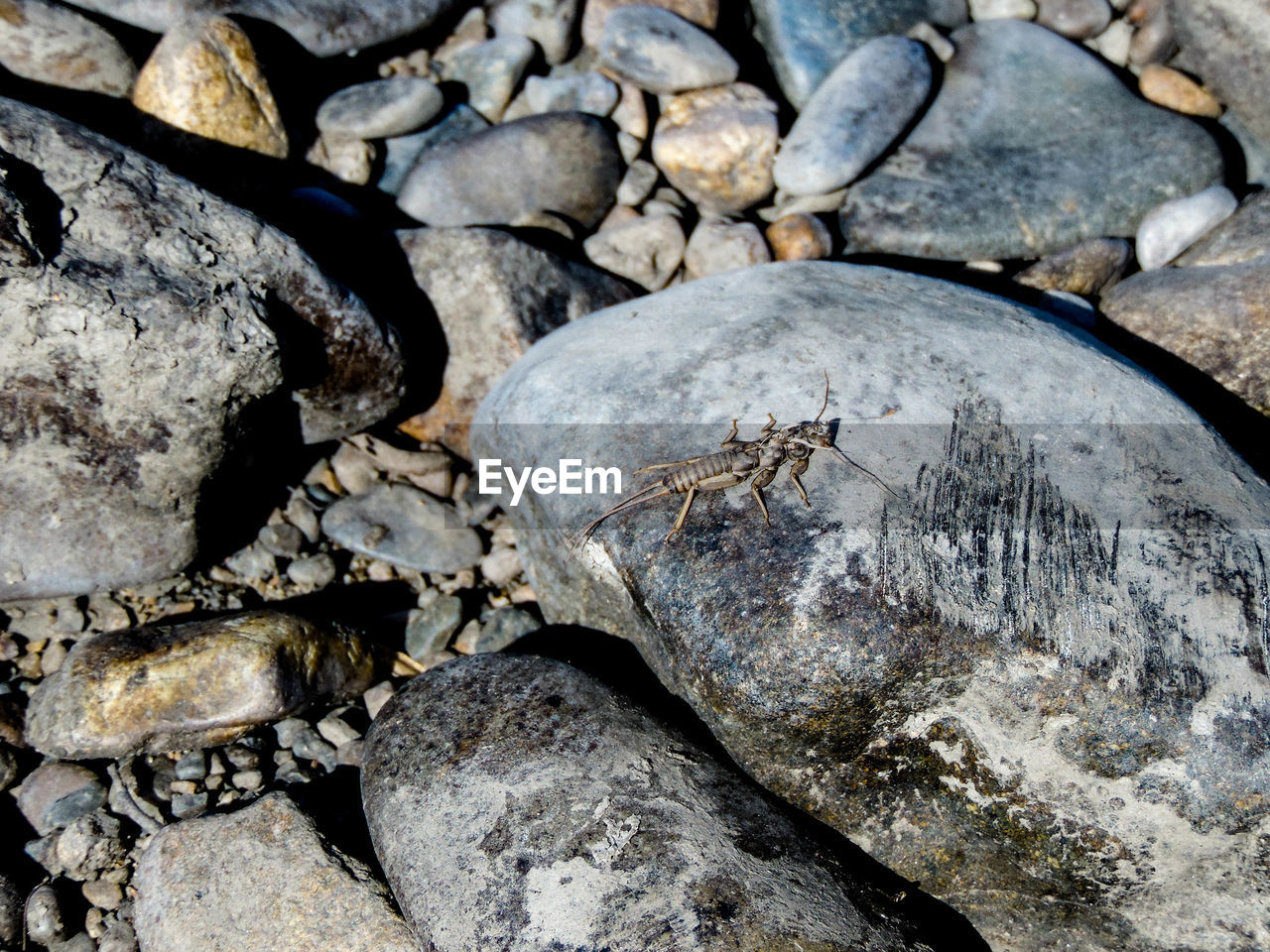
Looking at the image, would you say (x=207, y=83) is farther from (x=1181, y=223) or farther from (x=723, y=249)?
(x=1181, y=223)

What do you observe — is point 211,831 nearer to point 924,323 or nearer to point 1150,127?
point 924,323

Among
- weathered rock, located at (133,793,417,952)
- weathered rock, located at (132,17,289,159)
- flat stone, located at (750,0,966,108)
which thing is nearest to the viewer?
weathered rock, located at (133,793,417,952)

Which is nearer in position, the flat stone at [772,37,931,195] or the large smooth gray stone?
the large smooth gray stone

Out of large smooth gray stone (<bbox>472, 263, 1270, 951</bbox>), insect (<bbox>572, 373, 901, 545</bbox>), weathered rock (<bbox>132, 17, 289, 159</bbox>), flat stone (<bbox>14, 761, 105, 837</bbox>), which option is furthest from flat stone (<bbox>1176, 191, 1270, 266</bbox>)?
flat stone (<bbox>14, 761, 105, 837</bbox>)

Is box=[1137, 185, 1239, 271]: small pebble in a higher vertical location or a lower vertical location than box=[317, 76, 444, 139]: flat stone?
higher

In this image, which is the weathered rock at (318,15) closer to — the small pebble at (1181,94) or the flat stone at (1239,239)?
the small pebble at (1181,94)

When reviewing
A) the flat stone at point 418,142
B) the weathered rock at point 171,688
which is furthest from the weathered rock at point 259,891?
the flat stone at point 418,142

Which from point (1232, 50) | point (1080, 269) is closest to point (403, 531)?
point (1080, 269)

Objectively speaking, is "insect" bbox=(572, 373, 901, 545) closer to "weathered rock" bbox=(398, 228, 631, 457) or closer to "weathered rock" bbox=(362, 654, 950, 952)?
"weathered rock" bbox=(362, 654, 950, 952)

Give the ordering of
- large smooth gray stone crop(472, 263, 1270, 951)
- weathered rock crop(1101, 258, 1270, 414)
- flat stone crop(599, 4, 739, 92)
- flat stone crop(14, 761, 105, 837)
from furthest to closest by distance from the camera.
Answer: flat stone crop(599, 4, 739, 92) < weathered rock crop(1101, 258, 1270, 414) < flat stone crop(14, 761, 105, 837) < large smooth gray stone crop(472, 263, 1270, 951)
